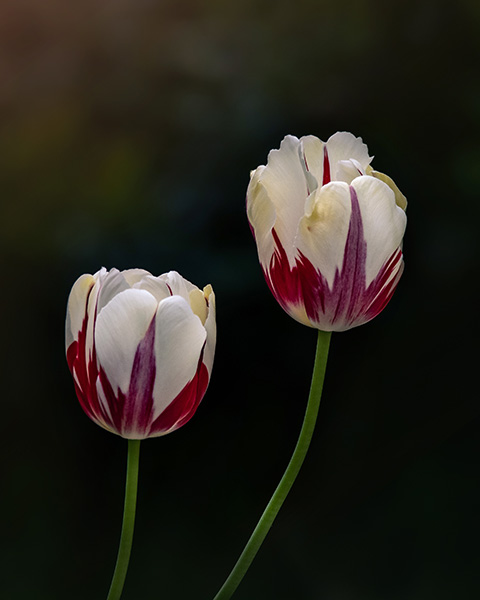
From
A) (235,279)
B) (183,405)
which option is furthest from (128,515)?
(235,279)

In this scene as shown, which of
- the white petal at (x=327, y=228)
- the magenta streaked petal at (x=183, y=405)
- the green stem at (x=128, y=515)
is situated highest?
the white petal at (x=327, y=228)

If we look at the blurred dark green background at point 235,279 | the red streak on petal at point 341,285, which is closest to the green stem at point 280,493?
the red streak on petal at point 341,285

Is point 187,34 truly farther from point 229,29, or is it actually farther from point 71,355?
point 71,355

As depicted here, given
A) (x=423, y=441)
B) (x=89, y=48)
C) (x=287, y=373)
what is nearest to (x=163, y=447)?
(x=287, y=373)

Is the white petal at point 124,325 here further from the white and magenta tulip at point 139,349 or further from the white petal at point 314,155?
the white petal at point 314,155

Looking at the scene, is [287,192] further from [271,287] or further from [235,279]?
[235,279]

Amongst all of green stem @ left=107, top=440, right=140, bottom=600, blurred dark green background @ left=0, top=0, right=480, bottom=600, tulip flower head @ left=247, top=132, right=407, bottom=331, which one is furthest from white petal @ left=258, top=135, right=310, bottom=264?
blurred dark green background @ left=0, top=0, right=480, bottom=600

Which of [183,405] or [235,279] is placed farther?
[235,279]
